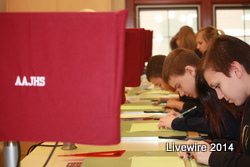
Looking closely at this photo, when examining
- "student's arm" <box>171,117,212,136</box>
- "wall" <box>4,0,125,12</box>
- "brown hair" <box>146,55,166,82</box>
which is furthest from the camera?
"wall" <box>4,0,125,12</box>

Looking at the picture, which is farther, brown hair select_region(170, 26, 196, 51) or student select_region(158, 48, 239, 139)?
brown hair select_region(170, 26, 196, 51)

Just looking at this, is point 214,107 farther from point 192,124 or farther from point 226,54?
point 226,54

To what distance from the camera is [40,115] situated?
0.85 metres

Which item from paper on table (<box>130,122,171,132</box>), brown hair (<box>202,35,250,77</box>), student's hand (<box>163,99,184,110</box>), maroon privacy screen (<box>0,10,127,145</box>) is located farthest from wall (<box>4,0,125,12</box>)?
maroon privacy screen (<box>0,10,127,145</box>)

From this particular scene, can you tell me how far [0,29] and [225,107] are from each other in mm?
1002

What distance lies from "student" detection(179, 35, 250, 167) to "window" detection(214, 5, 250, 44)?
14.0ft

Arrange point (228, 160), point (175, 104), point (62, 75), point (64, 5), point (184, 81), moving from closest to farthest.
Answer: point (62, 75), point (228, 160), point (184, 81), point (175, 104), point (64, 5)

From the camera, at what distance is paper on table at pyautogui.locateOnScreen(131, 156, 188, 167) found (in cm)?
125

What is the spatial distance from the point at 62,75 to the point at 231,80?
62 centimetres

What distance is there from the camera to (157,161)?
4.23 ft

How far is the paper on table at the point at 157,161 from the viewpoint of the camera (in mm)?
1245

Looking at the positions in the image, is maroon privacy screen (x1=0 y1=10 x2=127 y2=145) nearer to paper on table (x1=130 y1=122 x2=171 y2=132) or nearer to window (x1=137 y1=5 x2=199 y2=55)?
paper on table (x1=130 y1=122 x2=171 y2=132)

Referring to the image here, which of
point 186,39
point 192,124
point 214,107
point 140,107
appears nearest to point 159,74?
point 140,107

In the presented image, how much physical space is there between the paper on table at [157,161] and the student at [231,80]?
0.04 meters
